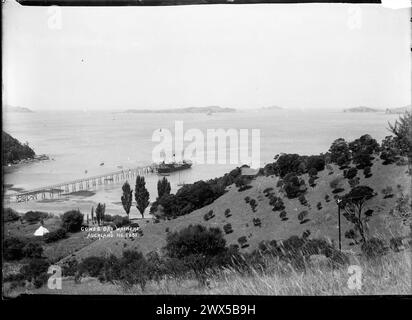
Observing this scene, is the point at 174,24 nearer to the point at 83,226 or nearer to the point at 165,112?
the point at 165,112

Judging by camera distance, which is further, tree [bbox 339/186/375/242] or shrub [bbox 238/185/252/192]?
shrub [bbox 238/185/252/192]

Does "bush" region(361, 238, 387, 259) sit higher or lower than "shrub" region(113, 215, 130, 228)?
lower

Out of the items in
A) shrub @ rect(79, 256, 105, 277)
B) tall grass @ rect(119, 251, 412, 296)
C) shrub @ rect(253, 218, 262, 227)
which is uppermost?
shrub @ rect(253, 218, 262, 227)

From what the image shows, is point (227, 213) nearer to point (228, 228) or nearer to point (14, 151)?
point (228, 228)

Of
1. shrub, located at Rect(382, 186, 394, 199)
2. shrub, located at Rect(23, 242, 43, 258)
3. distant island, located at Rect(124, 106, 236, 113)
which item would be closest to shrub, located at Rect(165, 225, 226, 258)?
distant island, located at Rect(124, 106, 236, 113)

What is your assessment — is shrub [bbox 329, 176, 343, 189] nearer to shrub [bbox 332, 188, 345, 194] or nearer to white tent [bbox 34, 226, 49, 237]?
shrub [bbox 332, 188, 345, 194]
